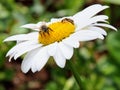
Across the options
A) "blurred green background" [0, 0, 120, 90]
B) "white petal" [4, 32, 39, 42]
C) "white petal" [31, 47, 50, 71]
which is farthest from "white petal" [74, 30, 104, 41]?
"blurred green background" [0, 0, 120, 90]

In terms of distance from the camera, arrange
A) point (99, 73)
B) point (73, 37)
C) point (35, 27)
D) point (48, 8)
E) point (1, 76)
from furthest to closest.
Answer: point (48, 8), point (1, 76), point (99, 73), point (35, 27), point (73, 37)

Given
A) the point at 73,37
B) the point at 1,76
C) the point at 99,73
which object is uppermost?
the point at 73,37

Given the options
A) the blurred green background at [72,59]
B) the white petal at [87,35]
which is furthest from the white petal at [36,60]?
the blurred green background at [72,59]

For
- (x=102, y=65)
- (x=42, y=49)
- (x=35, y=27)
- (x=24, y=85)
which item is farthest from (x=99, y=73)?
(x=42, y=49)

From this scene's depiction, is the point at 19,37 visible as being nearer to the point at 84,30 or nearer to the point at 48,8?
the point at 84,30

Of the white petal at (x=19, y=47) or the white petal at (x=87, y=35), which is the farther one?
the white petal at (x=19, y=47)

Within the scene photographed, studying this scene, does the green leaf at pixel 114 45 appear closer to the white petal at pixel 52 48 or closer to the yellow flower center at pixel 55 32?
the yellow flower center at pixel 55 32

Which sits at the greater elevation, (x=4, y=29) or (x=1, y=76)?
(x=4, y=29)
